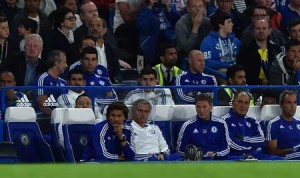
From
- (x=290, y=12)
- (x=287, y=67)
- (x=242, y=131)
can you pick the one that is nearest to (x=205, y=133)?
(x=242, y=131)

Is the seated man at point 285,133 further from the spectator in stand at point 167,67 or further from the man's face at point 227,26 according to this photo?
the man's face at point 227,26

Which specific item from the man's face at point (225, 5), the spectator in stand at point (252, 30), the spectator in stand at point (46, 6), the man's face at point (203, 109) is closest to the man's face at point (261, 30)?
the spectator in stand at point (252, 30)

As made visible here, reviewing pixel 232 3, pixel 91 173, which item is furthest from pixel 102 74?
pixel 91 173

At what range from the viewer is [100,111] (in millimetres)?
17703

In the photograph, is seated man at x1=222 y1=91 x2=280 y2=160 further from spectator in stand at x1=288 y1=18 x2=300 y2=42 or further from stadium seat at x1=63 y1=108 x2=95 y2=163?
spectator in stand at x1=288 y1=18 x2=300 y2=42

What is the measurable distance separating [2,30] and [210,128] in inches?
128

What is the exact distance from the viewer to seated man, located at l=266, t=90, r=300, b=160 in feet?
58.7

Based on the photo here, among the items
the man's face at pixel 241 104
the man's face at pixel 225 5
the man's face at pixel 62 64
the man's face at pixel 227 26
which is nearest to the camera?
the man's face at pixel 241 104

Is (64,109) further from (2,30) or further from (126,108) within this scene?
(2,30)

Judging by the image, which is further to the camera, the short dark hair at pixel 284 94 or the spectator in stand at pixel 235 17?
the spectator in stand at pixel 235 17

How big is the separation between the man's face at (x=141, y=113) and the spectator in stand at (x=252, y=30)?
3.40 m

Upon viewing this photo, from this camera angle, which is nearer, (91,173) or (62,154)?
(91,173)

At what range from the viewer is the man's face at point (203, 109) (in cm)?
1761

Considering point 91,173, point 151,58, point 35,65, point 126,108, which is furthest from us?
point 151,58
